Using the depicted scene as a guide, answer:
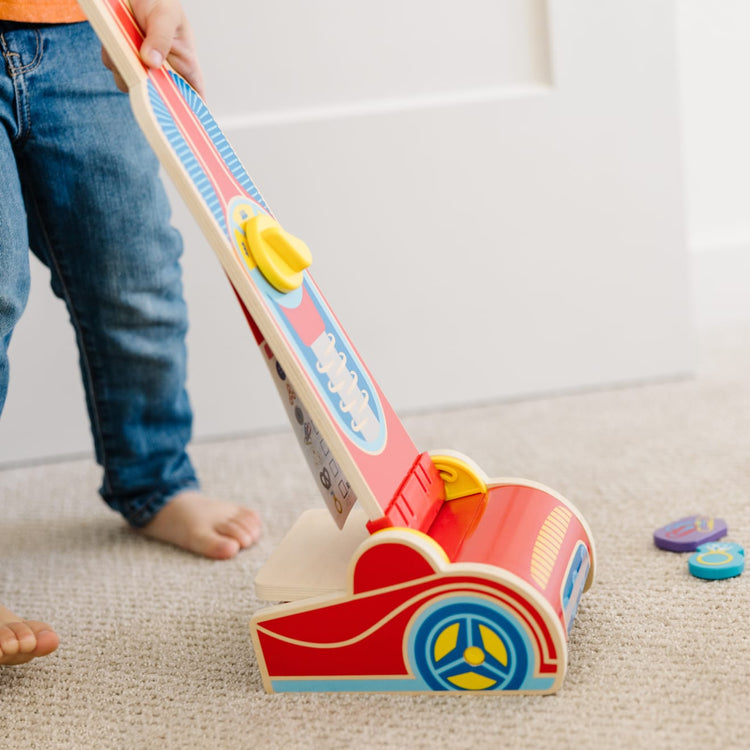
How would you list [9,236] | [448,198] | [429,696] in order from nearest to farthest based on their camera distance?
[429,696] → [9,236] → [448,198]

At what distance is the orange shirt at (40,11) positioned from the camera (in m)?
0.70

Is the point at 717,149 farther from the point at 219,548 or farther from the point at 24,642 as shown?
the point at 24,642

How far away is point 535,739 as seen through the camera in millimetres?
539

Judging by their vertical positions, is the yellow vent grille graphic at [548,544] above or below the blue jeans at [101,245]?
below

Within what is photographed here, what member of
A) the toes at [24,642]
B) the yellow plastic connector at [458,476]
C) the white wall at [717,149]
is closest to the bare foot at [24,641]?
the toes at [24,642]

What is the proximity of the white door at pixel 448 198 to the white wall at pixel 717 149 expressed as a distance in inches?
8.4

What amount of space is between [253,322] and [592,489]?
1.36ft

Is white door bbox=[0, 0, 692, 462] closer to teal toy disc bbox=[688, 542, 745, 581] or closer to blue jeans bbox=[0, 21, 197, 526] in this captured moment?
blue jeans bbox=[0, 21, 197, 526]

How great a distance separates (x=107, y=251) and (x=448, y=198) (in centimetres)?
45

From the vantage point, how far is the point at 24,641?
2.13ft

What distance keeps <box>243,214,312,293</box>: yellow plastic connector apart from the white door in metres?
0.50

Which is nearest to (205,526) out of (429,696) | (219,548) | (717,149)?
(219,548)

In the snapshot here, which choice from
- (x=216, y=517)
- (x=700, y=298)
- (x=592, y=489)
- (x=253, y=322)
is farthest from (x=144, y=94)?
(x=700, y=298)

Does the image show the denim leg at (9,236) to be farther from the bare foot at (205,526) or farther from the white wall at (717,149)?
the white wall at (717,149)
